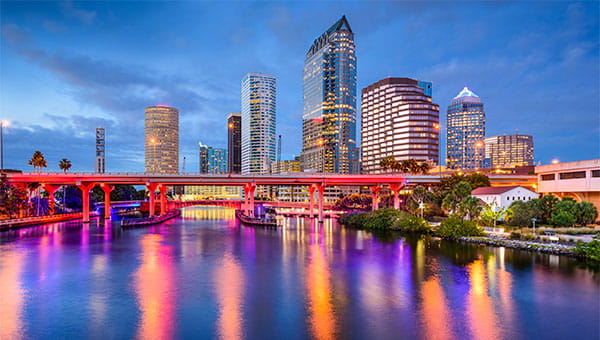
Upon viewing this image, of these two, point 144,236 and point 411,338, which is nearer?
point 411,338

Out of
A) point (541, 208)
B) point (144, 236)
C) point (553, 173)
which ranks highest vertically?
point (553, 173)

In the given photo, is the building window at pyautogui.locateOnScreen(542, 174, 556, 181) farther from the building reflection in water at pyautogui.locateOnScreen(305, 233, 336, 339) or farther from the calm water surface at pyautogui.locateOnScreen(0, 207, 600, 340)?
the building reflection in water at pyautogui.locateOnScreen(305, 233, 336, 339)

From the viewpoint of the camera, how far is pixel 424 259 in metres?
49.2

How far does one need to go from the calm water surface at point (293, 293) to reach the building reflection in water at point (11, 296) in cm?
11

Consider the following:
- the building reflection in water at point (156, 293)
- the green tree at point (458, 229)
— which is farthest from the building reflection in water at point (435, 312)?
the green tree at point (458, 229)

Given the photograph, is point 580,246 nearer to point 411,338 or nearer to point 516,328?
point 516,328

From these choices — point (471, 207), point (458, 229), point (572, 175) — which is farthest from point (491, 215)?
point (572, 175)

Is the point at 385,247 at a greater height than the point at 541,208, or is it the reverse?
the point at 541,208

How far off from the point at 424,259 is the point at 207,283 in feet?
94.7

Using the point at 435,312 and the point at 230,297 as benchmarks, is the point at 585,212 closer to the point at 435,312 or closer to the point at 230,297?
the point at 435,312

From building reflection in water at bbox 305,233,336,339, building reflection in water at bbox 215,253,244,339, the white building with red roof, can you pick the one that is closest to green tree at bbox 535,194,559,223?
the white building with red roof

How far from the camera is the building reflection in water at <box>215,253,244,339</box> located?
24.1 metres

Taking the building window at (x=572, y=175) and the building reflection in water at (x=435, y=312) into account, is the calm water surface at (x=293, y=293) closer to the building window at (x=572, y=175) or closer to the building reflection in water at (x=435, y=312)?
the building reflection in water at (x=435, y=312)

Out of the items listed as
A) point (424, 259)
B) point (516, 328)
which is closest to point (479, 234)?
point (424, 259)
